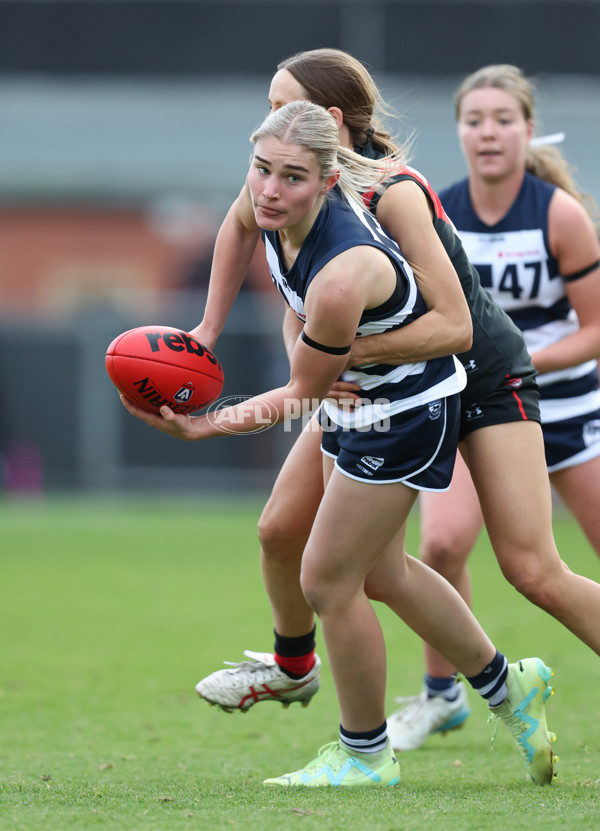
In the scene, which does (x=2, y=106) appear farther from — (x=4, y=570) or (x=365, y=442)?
(x=365, y=442)

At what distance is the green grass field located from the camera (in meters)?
3.21

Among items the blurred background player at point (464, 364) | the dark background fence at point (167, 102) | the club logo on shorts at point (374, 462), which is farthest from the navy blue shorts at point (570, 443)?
the dark background fence at point (167, 102)

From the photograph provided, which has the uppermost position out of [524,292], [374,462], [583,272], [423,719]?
[583,272]

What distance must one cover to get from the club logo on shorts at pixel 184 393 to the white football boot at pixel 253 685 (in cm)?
108

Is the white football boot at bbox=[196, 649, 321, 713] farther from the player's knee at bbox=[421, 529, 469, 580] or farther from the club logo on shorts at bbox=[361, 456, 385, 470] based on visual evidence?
the club logo on shorts at bbox=[361, 456, 385, 470]

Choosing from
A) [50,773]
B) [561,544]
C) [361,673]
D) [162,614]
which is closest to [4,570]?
[162,614]

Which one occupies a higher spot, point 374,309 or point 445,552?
point 374,309

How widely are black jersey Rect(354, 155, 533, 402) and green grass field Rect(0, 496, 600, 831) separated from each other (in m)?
1.24

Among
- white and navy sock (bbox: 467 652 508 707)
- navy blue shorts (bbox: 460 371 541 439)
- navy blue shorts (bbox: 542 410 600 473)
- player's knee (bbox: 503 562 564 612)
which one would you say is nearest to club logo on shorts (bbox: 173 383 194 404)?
navy blue shorts (bbox: 460 371 541 439)

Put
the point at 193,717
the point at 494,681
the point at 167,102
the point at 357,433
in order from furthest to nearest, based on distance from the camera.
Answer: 1. the point at 167,102
2. the point at 193,717
3. the point at 494,681
4. the point at 357,433

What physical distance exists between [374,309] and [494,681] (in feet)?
4.15

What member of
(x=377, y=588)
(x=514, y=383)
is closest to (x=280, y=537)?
(x=377, y=588)

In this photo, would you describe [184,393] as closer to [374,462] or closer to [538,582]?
[374,462]

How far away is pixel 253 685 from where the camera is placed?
413cm
